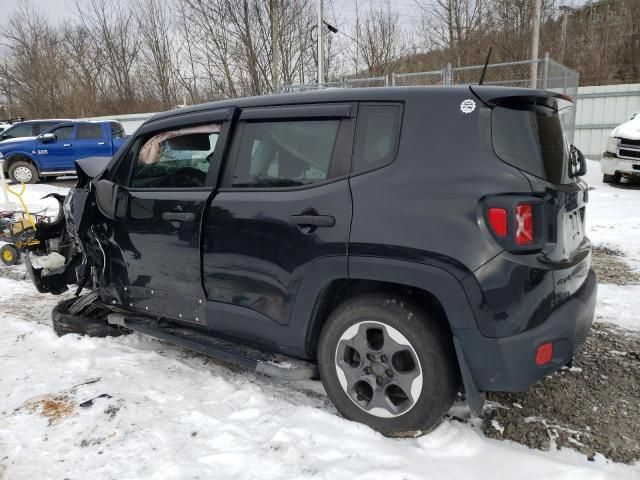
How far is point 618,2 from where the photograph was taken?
73.2 feet

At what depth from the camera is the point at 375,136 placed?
2.49m

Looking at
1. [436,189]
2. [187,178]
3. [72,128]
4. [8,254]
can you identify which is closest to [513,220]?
[436,189]

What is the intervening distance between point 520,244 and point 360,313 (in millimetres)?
830

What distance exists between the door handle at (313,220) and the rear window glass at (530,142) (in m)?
0.86

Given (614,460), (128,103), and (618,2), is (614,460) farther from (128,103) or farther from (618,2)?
(128,103)

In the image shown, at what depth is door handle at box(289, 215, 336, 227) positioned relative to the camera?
2480 millimetres

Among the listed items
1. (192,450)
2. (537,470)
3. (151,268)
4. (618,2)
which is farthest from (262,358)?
(618,2)

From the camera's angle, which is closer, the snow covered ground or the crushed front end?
the snow covered ground

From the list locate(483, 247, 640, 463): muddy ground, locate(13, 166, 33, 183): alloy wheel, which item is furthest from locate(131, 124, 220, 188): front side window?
locate(13, 166, 33, 183): alloy wheel

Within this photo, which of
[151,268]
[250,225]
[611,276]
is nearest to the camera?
[250,225]

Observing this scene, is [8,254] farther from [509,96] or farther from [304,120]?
[509,96]

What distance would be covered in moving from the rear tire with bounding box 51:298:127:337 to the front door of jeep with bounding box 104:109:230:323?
→ 13.0 inches

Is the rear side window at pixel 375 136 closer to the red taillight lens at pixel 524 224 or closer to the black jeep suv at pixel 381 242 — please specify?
the black jeep suv at pixel 381 242

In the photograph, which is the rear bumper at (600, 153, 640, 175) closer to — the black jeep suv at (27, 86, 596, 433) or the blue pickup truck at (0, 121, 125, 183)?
the black jeep suv at (27, 86, 596, 433)
